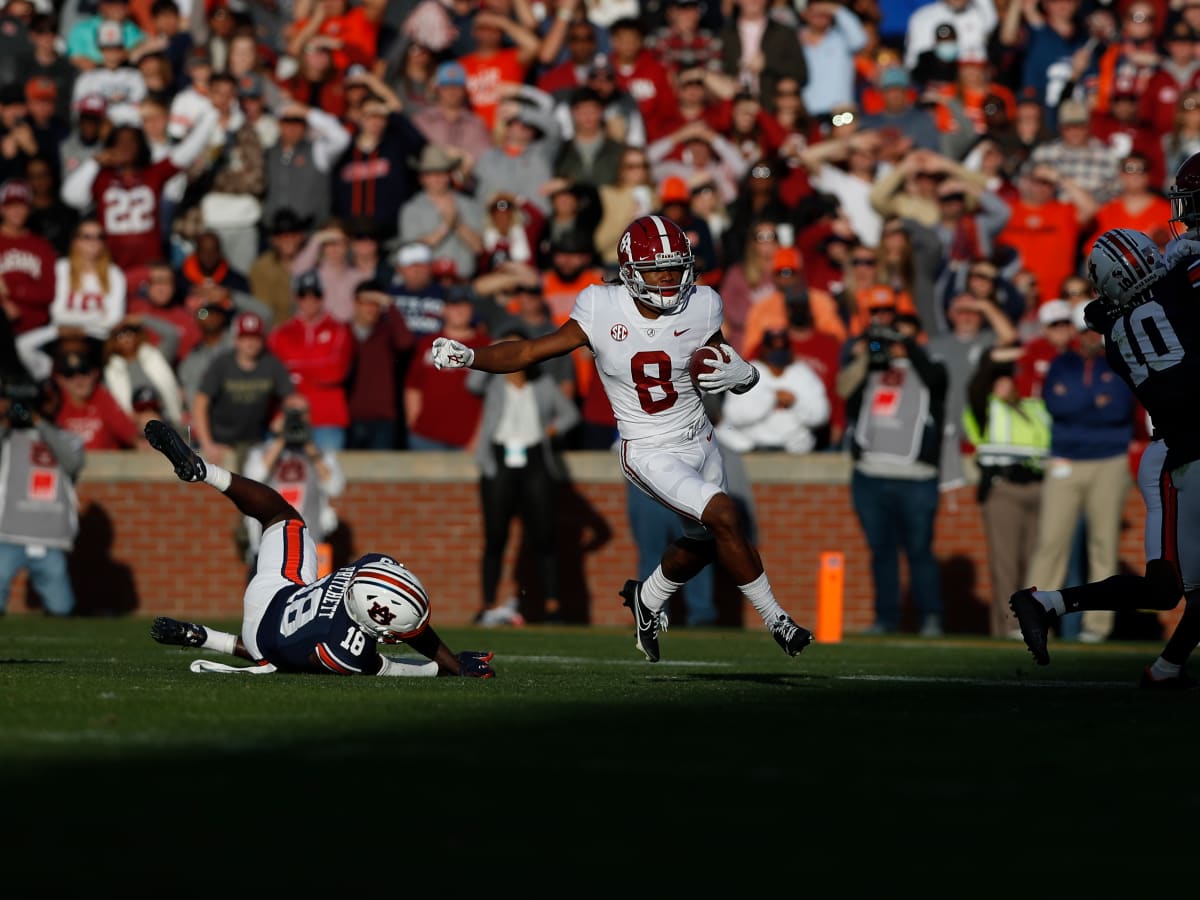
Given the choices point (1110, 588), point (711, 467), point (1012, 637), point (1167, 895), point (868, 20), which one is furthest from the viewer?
point (868, 20)

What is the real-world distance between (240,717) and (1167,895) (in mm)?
3788

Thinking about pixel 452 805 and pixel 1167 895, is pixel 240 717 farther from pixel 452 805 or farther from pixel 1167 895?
pixel 1167 895

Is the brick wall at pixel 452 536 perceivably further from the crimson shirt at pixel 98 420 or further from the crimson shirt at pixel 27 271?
the crimson shirt at pixel 27 271

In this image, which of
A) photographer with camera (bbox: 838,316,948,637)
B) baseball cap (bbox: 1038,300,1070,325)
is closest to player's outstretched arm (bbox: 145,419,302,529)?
photographer with camera (bbox: 838,316,948,637)

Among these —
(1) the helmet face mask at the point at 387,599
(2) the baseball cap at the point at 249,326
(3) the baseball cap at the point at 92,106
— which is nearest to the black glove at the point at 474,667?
(1) the helmet face mask at the point at 387,599

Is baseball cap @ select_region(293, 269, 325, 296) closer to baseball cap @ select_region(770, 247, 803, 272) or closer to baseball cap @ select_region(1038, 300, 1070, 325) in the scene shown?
baseball cap @ select_region(770, 247, 803, 272)

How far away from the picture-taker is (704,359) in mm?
9695

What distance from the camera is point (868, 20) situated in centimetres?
2177

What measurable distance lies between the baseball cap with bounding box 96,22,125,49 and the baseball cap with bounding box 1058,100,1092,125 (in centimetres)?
969

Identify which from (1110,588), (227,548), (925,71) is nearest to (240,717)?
(1110,588)

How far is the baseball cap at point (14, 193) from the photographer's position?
63.0 ft

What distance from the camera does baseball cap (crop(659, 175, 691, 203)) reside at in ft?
60.9

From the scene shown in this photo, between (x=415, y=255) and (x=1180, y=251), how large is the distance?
984cm

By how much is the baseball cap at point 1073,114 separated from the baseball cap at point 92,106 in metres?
9.45
